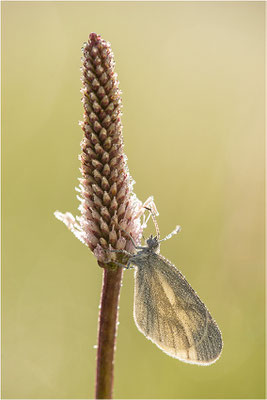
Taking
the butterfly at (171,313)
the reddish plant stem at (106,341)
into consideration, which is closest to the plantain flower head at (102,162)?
the reddish plant stem at (106,341)

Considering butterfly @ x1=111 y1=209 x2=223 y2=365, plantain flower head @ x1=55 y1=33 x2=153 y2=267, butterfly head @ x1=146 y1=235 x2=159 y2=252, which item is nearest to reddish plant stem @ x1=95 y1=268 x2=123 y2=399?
plantain flower head @ x1=55 y1=33 x2=153 y2=267

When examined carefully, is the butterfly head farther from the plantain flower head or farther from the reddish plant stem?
the reddish plant stem

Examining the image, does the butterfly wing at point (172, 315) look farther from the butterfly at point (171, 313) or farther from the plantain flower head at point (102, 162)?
the plantain flower head at point (102, 162)

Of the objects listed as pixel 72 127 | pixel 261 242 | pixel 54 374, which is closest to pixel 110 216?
pixel 54 374

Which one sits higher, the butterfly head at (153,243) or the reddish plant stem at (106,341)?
the butterfly head at (153,243)

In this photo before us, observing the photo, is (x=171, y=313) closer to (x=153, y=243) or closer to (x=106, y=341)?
(x=153, y=243)

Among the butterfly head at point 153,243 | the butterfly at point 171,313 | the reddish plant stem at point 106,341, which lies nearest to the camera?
the reddish plant stem at point 106,341

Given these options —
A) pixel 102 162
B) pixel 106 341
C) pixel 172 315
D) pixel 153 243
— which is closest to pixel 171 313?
pixel 172 315
